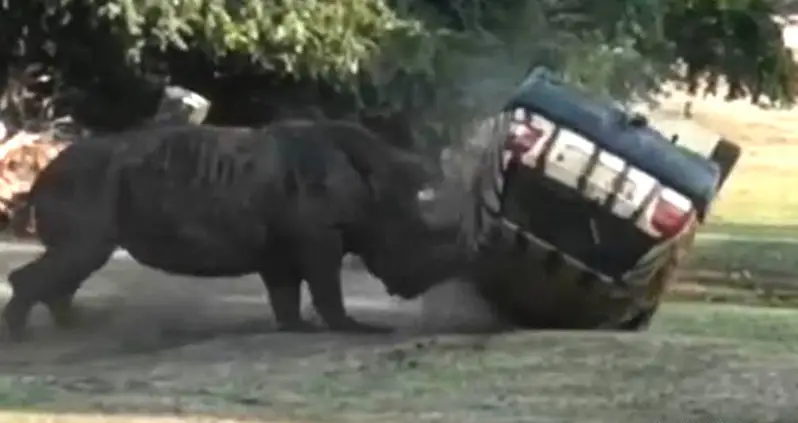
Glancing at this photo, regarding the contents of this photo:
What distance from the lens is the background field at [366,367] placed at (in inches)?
53.6

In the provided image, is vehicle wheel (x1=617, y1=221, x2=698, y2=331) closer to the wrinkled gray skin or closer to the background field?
the background field

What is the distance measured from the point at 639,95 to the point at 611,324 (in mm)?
515

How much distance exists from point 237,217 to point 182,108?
10.7 inches

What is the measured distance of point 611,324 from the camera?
1.72m

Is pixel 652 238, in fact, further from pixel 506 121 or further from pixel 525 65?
pixel 525 65

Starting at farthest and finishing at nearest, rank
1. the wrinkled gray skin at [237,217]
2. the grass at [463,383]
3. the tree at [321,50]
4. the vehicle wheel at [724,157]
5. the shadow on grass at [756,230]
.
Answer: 1. the shadow on grass at [756,230]
2. the tree at [321,50]
3. the vehicle wheel at [724,157]
4. the wrinkled gray skin at [237,217]
5. the grass at [463,383]

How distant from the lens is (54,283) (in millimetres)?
1668

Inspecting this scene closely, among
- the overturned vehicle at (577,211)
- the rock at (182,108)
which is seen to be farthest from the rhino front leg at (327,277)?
the rock at (182,108)

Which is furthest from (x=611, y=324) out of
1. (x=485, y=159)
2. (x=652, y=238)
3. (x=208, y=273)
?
(x=208, y=273)

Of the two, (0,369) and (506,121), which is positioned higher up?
(506,121)

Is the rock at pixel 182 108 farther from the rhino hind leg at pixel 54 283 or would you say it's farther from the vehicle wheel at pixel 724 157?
the vehicle wheel at pixel 724 157

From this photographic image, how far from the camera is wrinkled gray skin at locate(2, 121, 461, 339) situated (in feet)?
5.43

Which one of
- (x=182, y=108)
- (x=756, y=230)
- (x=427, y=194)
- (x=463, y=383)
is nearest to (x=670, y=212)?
(x=427, y=194)

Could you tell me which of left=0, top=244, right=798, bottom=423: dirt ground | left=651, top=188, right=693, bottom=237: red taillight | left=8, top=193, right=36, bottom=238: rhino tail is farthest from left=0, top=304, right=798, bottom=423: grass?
left=8, top=193, right=36, bottom=238: rhino tail
